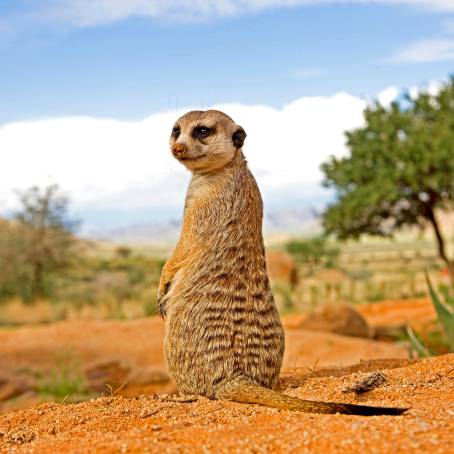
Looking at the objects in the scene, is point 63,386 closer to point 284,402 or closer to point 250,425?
point 284,402

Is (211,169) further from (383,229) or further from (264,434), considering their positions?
(383,229)

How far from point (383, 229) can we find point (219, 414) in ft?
79.3

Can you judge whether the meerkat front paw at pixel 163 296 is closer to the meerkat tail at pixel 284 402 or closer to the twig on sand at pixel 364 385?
the meerkat tail at pixel 284 402

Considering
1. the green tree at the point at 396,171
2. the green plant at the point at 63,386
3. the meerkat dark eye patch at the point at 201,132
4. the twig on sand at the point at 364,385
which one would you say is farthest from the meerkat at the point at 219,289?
the green tree at the point at 396,171

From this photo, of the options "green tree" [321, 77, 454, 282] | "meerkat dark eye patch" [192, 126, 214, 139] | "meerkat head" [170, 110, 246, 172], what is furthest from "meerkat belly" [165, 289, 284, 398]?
"green tree" [321, 77, 454, 282]

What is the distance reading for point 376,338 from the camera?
731 inches

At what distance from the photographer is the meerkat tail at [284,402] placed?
3.95 metres

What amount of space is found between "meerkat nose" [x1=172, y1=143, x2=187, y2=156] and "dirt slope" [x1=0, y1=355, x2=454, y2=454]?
1.77 m

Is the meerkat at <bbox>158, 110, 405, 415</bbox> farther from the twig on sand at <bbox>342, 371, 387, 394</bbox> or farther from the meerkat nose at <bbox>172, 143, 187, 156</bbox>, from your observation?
the twig on sand at <bbox>342, 371, 387, 394</bbox>

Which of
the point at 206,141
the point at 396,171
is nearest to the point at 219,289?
the point at 206,141

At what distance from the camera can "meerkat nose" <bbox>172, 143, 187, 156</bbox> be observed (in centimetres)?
535

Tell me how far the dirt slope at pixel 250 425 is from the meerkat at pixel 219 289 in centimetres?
27

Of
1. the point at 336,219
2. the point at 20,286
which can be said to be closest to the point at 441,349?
the point at 336,219

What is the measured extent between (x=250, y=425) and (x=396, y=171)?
22.2 metres
